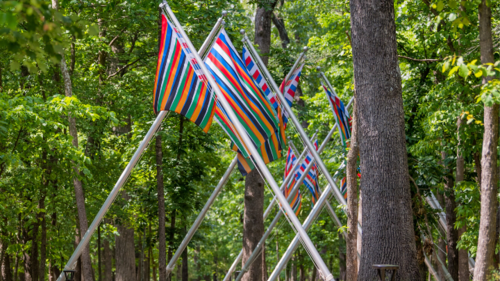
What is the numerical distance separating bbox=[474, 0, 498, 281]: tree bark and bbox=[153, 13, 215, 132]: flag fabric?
505 centimetres

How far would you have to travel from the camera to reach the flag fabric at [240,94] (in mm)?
10141

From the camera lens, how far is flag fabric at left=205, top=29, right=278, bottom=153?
10141 millimetres

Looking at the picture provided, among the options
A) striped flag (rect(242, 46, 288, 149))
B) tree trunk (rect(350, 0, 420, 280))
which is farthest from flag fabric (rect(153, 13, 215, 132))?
tree trunk (rect(350, 0, 420, 280))

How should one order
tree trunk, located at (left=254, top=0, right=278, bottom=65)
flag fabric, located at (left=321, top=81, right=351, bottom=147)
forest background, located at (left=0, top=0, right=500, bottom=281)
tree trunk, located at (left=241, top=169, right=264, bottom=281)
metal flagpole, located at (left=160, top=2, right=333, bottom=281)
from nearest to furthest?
1. metal flagpole, located at (left=160, top=2, right=333, bottom=281)
2. forest background, located at (left=0, top=0, right=500, bottom=281)
3. flag fabric, located at (left=321, top=81, right=351, bottom=147)
4. tree trunk, located at (left=241, top=169, right=264, bottom=281)
5. tree trunk, located at (left=254, top=0, right=278, bottom=65)

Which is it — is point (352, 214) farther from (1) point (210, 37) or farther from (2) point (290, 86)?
(1) point (210, 37)

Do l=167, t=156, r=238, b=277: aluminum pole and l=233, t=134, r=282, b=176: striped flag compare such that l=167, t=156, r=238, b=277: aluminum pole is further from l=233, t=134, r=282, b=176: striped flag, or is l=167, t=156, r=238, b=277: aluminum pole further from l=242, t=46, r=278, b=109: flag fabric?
l=233, t=134, r=282, b=176: striped flag

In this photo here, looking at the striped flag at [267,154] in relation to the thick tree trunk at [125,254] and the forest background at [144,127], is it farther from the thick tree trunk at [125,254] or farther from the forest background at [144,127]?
the thick tree trunk at [125,254]

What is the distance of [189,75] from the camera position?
398 inches

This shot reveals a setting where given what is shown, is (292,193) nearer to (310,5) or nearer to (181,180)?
(181,180)

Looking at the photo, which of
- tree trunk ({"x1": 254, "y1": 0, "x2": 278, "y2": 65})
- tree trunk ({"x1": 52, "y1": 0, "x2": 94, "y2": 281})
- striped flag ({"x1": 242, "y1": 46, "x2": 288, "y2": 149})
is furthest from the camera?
tree trunk ({"x1": 254, "y1": 0, "x2": 278, "y2": 65})

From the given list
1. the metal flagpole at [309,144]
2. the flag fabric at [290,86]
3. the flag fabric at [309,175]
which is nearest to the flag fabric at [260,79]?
the metal flagpole at [309,144]

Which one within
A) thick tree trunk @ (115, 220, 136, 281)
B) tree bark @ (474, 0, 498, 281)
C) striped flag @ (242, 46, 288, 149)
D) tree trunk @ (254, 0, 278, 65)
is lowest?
thick tree trunk @ (115, 220, 136, 281)

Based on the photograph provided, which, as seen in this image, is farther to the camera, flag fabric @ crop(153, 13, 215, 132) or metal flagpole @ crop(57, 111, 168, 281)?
metal flagpole @ crop(57, 111, 168, 281)

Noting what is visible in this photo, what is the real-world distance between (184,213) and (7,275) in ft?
23.2
